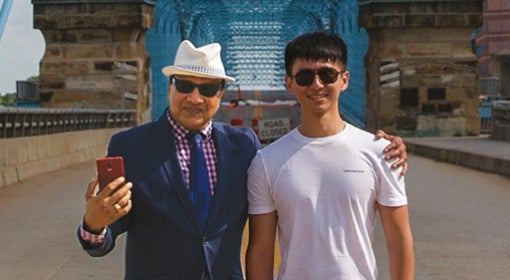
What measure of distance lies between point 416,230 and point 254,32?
5816 centimetres

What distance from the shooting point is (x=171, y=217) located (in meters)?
3.74

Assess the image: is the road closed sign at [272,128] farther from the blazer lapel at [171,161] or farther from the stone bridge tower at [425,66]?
the blazer lapel at [171,161]

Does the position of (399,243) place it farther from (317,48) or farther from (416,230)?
(416,230)

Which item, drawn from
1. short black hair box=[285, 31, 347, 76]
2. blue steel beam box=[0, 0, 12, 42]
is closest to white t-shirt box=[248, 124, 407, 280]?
short black hair box=[285, 31, 347, 76]

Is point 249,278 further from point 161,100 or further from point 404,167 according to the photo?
point 161,100

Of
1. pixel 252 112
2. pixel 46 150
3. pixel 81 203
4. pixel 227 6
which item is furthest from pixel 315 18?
pixel 81 203

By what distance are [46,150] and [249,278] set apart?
1529 centimetres

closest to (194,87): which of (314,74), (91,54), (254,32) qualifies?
(314,74)

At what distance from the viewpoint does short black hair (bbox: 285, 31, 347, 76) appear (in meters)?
3.79

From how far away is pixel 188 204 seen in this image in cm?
374

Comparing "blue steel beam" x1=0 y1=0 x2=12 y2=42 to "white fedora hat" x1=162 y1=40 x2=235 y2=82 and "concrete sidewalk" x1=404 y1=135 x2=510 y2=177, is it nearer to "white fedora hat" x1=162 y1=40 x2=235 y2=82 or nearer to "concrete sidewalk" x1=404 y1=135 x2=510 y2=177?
"concrete sidewalk" x1=404 y1=135 x2=510 y2=177

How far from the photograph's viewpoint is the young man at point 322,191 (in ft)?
11.9

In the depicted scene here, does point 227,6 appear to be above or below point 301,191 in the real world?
above

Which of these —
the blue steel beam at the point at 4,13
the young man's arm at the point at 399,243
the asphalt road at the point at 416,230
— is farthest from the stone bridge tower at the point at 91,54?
→ the young man's arm at the point at 399,243
